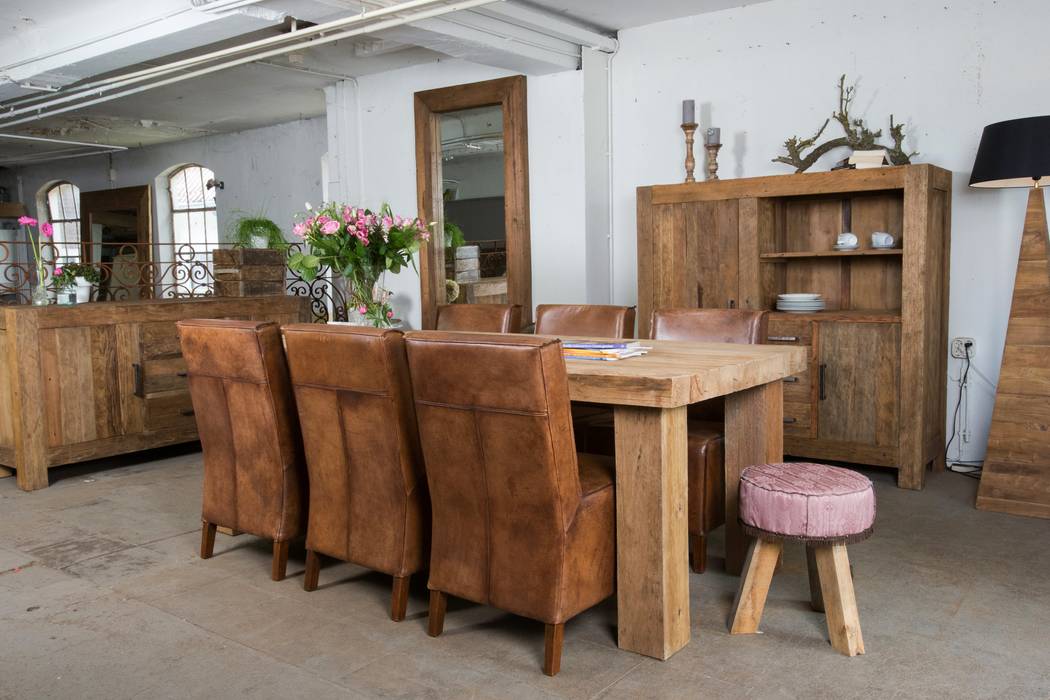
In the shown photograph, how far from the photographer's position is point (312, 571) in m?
3.15

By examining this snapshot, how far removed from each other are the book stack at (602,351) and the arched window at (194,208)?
26.5 ft

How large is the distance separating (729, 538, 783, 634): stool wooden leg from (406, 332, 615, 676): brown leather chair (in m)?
0.41

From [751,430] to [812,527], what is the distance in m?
0.62

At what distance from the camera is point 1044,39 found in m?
4.41

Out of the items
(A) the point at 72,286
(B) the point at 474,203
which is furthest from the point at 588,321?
(A) the point at 72,286

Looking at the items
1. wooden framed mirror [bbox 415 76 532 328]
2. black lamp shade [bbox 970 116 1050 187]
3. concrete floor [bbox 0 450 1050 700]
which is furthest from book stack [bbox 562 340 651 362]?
wooden framed mirror [bbox 415 76 532 328]

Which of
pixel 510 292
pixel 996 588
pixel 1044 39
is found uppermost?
pixel 1044 39

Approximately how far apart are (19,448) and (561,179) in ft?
11.5

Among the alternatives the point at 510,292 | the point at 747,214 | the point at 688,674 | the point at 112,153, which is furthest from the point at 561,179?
the point at 112,153

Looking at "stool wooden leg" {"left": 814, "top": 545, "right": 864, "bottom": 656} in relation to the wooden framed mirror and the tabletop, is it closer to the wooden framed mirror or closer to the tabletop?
the tabletop

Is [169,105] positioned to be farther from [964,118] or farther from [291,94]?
[964,118]

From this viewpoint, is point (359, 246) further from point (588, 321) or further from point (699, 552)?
point (699, 552)

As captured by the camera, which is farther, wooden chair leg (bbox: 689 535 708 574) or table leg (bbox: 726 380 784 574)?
wooden chair leg (bbox: 689 535 708 574)

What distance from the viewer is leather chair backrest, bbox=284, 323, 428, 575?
9.00ft
